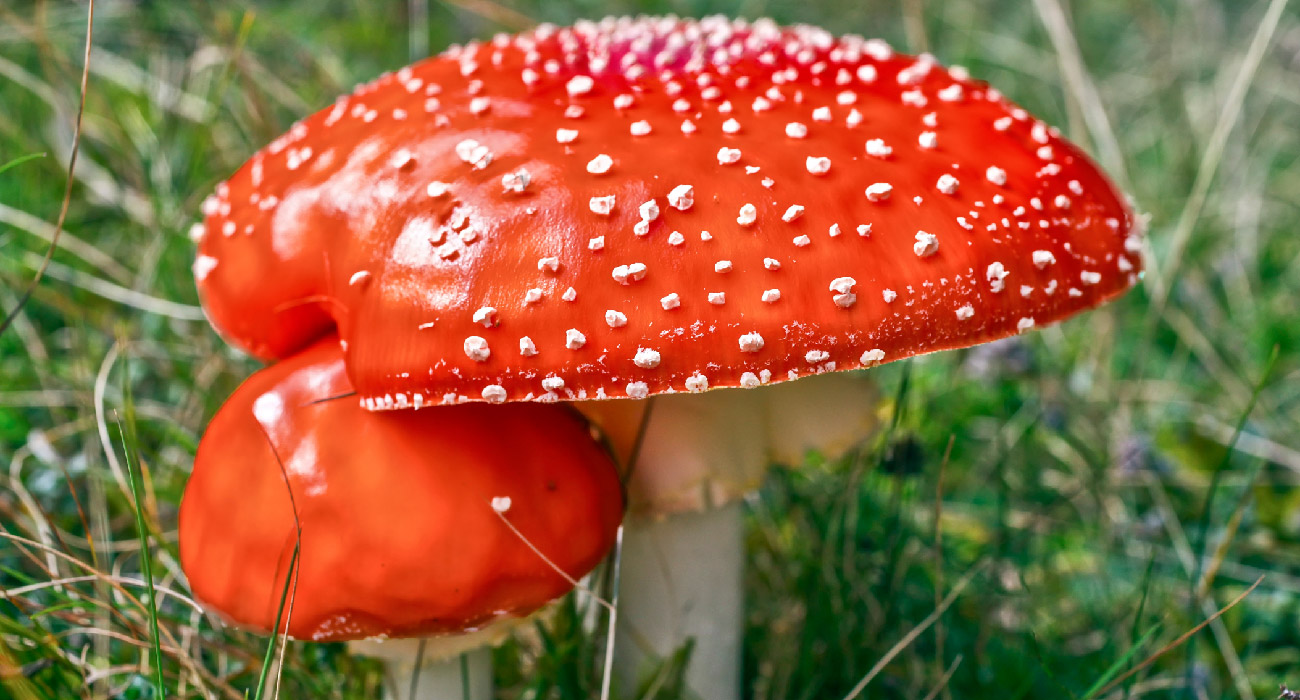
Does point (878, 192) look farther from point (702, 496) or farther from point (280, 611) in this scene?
point (280, 611)

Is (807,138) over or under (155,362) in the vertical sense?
over

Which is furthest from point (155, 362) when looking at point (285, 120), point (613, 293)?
point (613, 293)

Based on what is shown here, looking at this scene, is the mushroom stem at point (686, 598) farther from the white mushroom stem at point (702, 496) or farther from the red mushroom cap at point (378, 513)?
the red mushroom cap at point (378, 513)

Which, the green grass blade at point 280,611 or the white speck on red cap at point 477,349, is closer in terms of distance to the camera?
the white speck on red cap at point 477,349

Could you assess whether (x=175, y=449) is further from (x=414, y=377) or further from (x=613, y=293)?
(x=613, y=293)

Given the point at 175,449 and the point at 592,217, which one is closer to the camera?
the point at 592,217

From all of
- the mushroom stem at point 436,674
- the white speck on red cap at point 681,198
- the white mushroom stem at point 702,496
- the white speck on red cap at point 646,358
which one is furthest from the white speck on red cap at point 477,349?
the mushroom stem at point 436,674

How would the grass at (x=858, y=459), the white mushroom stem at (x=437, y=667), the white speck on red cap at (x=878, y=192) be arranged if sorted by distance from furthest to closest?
the grass at (x=858, y=459)
the white mushroom stem at (x=437, y=667)
the white speck on red cap at (x=878, y=192)

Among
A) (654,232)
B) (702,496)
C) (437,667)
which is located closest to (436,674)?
(437,667)
